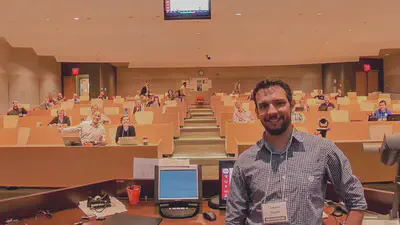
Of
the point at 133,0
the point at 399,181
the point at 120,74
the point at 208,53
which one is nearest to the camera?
the point at 399,181

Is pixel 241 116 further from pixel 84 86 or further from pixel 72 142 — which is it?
pixel 84 86

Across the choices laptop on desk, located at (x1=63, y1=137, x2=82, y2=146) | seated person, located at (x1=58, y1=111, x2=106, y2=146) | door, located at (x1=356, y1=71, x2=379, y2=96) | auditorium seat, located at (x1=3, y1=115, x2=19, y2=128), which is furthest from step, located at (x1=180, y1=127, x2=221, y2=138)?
door, located at (x1=356, y1=71, x2=379, y2=96)

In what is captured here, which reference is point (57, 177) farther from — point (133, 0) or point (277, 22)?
point (277, 22)

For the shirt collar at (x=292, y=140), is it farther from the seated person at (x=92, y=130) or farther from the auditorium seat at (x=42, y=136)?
the auditorium seat at (x=42, y=136)

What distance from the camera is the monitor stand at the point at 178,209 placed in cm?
261

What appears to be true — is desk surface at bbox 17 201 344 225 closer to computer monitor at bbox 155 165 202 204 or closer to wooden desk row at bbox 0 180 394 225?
wooden desk row at bbox 0 180 394 225

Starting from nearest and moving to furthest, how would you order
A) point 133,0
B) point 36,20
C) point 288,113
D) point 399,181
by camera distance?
point 399,181 → point 288,113 → point 133,0 → point 36,20

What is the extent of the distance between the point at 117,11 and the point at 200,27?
10.8ft

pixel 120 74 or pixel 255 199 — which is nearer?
pixel 255 199

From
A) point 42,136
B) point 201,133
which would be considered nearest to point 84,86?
point 201,133

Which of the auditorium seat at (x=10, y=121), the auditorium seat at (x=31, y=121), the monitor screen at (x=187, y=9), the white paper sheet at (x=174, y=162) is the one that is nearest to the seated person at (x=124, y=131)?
the monitor screen at (x=187, y=9)

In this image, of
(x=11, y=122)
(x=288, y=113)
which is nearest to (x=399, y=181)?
(x=288, y=113)

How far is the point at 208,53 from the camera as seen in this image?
727 inches

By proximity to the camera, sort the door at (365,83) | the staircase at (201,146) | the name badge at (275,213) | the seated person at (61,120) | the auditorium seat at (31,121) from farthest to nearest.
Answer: the door at (365,83), the auditorium seat at (31,121), the seated person at (61,120), the staircase at (201,146), the name badge at (275,213)
